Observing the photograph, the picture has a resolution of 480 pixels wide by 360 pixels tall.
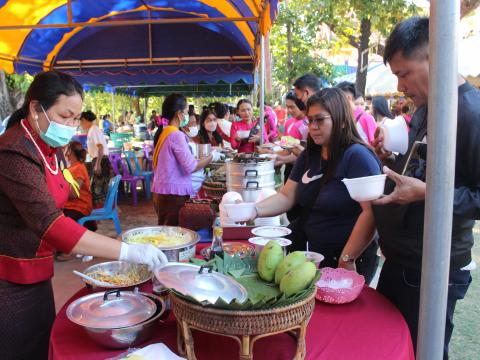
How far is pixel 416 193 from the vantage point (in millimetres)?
1272

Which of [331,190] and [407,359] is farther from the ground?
[331,190]

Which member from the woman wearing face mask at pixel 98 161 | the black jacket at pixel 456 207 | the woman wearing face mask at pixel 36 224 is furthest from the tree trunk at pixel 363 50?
the woman wearing face mask at pixel 36 224

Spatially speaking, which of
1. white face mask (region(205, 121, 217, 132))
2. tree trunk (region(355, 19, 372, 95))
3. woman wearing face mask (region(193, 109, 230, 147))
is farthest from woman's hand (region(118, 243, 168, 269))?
tree trunk (region(355, 19, 372, 95))

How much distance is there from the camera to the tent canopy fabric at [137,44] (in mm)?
6121

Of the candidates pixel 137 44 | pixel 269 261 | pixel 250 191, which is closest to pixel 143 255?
pixel 269 261

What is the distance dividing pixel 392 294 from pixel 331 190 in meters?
0.61

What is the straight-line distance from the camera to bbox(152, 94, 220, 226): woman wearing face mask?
390 cm

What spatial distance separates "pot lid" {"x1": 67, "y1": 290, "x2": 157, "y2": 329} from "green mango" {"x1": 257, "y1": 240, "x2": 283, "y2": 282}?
15.3 inches

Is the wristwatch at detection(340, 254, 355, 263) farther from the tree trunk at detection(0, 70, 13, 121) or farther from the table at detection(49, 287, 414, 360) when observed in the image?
the tree trunk at detection(0, 70, 13, 121)

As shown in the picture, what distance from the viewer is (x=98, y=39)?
24.0ft

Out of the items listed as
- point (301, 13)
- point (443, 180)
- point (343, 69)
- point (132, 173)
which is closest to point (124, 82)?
point (132, 173)

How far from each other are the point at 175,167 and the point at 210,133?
3136 millimetres

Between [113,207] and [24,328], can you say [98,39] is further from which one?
[24,328]

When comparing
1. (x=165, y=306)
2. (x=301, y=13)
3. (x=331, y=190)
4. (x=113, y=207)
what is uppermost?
(x=301, y=13)
